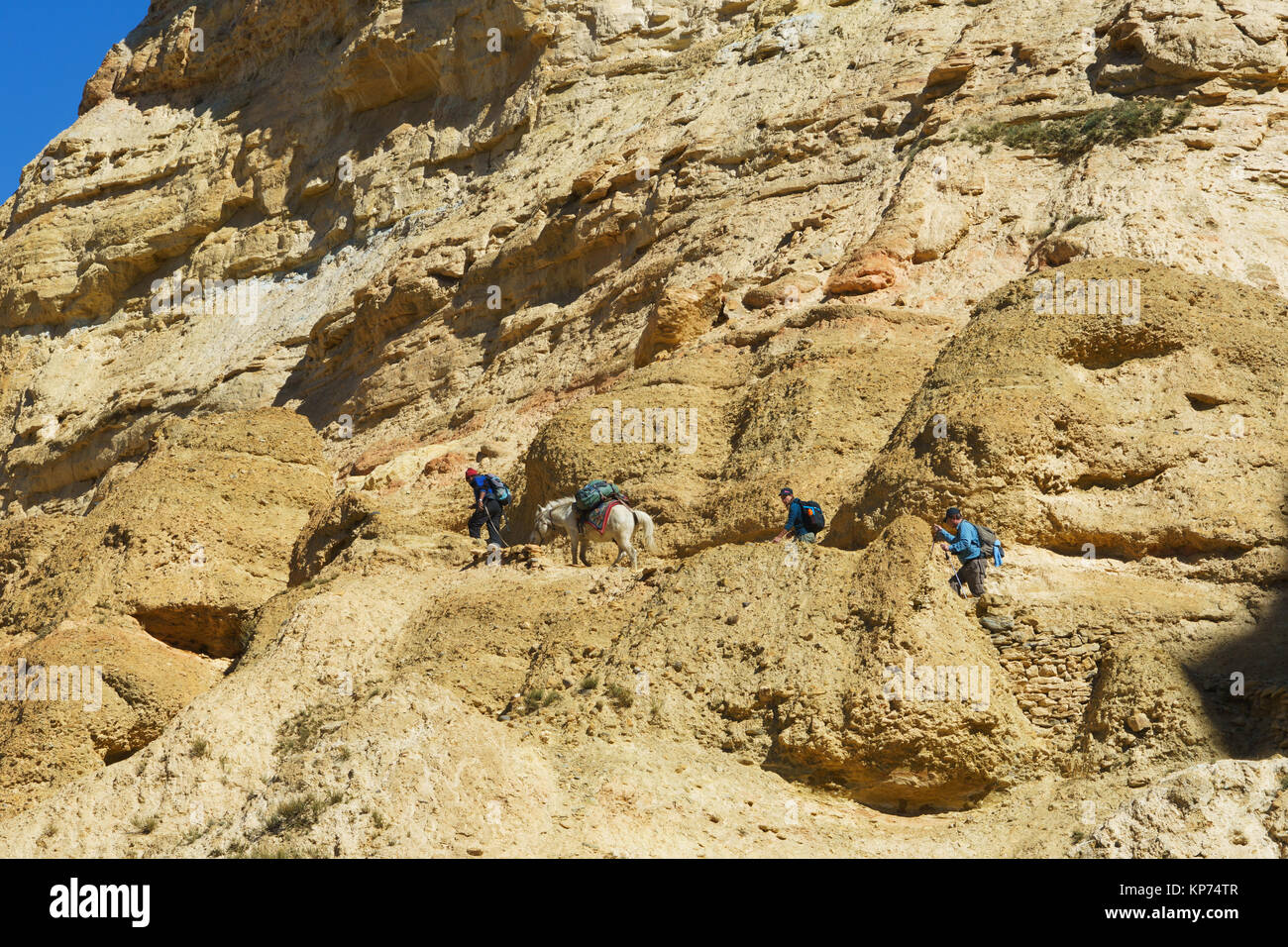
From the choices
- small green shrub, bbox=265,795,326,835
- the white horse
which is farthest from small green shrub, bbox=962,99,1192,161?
small green shrub, bbox=265,795,326,835

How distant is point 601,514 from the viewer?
15.7m

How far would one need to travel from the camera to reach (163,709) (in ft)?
54.3

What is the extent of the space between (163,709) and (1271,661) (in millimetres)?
11402

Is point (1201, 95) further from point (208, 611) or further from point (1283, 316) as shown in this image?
point (208, 611)

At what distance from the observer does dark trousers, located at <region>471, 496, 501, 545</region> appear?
17719mm

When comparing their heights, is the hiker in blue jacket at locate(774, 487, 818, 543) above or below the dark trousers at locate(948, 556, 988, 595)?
above

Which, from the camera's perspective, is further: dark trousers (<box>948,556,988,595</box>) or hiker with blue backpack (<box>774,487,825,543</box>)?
hiker with blue backpack (<box>774,487,825,543</box>)

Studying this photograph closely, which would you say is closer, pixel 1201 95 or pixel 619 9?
pixel 1201 95

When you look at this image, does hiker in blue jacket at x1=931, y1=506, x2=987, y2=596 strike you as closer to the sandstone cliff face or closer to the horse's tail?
the sandstone cliff face

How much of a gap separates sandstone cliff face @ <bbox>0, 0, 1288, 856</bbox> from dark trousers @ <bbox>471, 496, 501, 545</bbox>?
388 millimetres

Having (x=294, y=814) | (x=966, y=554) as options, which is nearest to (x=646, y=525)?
(x=966, y=554)

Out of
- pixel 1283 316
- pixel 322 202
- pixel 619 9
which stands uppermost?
pixel 619 9

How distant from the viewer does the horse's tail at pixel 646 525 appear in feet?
52.1
